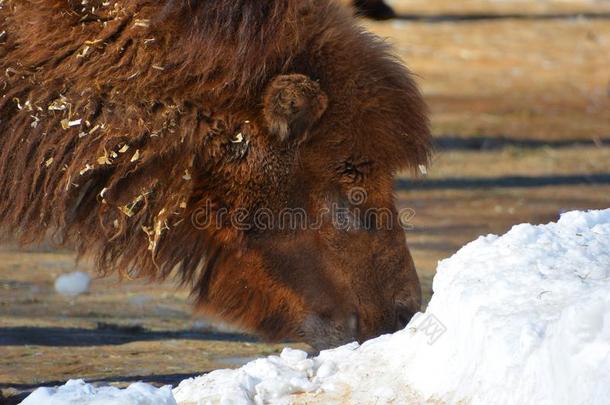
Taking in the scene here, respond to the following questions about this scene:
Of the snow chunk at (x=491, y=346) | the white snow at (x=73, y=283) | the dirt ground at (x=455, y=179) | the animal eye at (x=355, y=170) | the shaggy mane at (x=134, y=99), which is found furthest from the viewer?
the white snow at (x=73, y=283)

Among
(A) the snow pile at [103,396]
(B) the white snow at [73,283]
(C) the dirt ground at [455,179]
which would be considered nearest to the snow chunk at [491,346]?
(A) the snow pile at [103,396]

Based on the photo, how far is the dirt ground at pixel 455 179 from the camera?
20.6 ft

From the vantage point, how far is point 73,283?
7680 mm

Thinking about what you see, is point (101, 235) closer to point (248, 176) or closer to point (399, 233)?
point (248, 176)

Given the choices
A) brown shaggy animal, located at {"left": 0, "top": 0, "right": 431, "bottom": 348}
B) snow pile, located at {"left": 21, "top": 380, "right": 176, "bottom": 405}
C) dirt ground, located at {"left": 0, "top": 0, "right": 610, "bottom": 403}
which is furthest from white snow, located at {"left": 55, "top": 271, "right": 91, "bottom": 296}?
snow pile, located at {"left": 21, "top": 380, "right": 176, "bottom": 405}

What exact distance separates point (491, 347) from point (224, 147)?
1.80 meters

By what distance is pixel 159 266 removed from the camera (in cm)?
549

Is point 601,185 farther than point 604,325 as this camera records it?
Yes

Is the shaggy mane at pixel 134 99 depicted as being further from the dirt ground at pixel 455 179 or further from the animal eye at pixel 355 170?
the dirt ground at pixel 455 179

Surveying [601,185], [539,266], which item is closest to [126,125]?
[539,266]

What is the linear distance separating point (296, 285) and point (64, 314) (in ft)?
7.00

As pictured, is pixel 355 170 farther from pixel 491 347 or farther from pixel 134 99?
pixel 491 347

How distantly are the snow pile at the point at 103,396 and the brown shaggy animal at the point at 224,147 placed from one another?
1.37m

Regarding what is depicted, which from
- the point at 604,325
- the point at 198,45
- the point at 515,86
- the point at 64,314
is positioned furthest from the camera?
the point at 515,86
